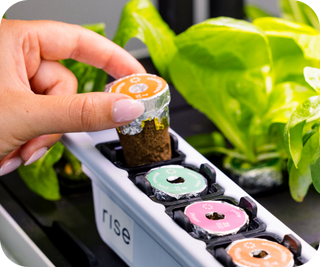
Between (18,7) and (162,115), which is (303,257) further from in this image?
(18,7)

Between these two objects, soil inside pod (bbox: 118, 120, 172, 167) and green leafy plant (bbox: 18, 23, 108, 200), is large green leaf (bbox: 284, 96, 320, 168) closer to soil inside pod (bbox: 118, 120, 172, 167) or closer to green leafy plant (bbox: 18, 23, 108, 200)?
soil inside pod (bbox: 118, 120, 172, 167)

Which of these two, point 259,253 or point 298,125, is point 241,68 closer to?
point 298,125

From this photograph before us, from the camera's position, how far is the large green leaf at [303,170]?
0.50 meters

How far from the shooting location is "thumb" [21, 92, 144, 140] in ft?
1.56

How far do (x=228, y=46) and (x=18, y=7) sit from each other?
26.0 inches

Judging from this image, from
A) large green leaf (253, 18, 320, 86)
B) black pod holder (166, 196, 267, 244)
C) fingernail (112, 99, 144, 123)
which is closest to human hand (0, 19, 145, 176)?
fingernail (112, 99, 144, 123)

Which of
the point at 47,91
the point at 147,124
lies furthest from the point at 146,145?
the point at 47,91

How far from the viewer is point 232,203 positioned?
0.46m

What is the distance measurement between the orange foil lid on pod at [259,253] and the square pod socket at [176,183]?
0.09 meters

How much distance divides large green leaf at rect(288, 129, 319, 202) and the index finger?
31cm

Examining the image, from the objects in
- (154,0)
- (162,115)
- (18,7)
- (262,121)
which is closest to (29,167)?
(162,115)

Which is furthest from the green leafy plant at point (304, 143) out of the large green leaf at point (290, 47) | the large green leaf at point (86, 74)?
the large green leaf at point (86, 74)

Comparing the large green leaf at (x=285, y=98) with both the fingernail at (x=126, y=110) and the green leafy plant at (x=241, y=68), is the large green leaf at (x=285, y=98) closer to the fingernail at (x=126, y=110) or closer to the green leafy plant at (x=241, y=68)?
the green leafy plant at (x=241, y=68)

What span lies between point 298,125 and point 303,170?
0.06 metres
